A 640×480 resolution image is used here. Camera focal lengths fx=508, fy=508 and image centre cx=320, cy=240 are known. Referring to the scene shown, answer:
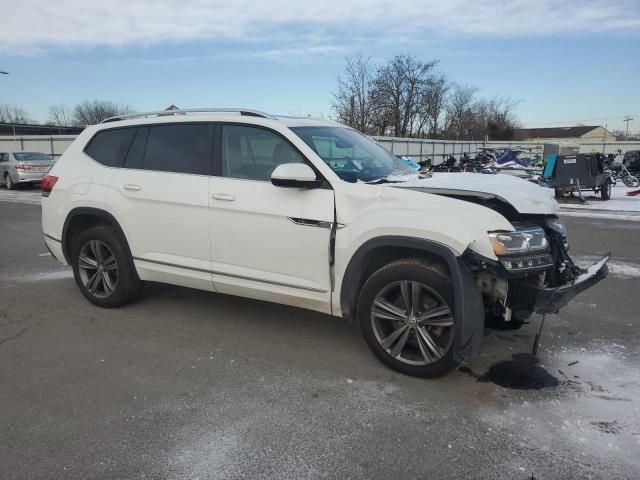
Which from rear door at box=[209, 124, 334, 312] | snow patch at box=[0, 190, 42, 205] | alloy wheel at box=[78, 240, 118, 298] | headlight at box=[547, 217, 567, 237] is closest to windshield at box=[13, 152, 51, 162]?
snow patch at box=[0, 190, 42, 205]

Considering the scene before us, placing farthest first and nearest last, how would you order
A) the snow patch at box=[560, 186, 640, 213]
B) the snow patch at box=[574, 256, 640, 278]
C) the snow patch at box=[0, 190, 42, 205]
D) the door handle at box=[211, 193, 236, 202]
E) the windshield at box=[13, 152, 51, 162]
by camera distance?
the windshield at box=[13, 152, 51, 162] → the snow patch at box=[0, 190, 42, 205] → the snow patch at box=[560, 186, 640, 213] → the snow patch at box=[574, 256, 640, 278] → the door handle at box=[211, 193, 236, 202]

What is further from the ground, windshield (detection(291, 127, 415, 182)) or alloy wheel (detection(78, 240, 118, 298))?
windshield (detection(291, 127, 415, 182))

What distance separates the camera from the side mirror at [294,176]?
3.69m

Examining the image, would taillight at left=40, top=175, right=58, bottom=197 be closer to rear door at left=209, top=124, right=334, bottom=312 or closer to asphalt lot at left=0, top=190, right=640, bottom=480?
asphalt lot at left=0, top=190, right=640, bottom=480

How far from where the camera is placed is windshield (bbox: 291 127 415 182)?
13.3 ft

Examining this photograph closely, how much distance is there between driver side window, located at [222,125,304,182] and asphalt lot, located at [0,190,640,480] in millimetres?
1431

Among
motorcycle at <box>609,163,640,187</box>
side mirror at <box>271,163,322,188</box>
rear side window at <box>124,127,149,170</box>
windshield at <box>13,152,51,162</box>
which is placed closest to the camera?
side mirror at <box>271,163,322,188</box>

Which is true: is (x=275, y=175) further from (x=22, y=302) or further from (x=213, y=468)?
(x=22, y=302)

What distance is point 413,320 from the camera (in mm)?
3537

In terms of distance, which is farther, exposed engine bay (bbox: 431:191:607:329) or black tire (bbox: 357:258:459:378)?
black tire (bbox: 357:258:459:378)

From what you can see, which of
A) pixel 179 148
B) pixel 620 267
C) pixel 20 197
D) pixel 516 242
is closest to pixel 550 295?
pixel 516 242

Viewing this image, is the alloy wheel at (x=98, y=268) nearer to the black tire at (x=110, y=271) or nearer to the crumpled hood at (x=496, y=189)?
the black tire at (x=110, y=271)

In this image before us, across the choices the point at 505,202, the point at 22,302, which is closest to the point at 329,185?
the point at 505,202

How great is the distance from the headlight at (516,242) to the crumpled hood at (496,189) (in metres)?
0.26
